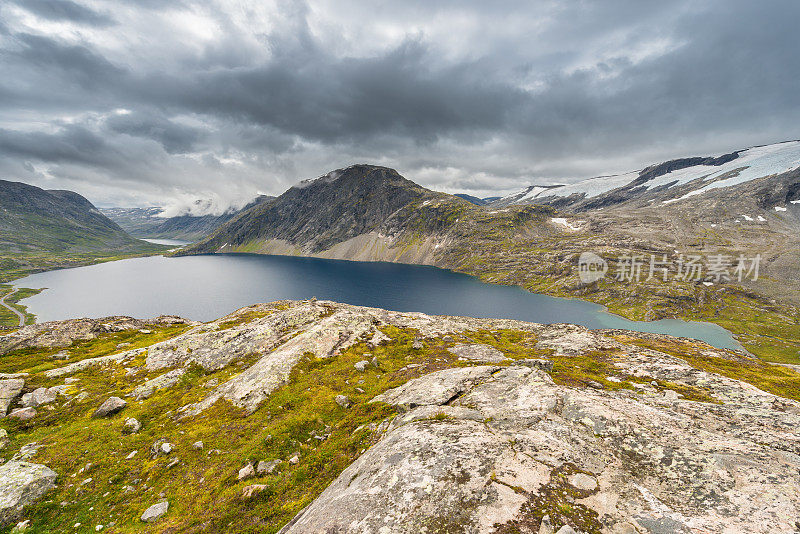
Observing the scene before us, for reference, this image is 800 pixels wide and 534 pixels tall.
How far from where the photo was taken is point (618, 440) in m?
14.4

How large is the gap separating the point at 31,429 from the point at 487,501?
114 feet

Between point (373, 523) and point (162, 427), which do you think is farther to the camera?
point (162, 427)

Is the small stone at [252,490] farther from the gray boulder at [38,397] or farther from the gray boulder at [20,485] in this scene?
the gray boulder at [38,397]

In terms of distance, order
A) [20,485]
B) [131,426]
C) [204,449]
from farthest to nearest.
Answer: [131,426]
[204,449]
[20,485]

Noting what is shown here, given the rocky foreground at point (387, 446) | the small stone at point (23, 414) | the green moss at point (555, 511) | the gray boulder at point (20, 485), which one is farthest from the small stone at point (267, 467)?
the small stone at point (23, 414)

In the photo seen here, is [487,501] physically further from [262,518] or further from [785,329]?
[785,329]

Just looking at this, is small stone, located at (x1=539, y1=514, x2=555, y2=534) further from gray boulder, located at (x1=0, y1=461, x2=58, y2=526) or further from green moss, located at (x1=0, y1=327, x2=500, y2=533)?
gray boulder, located at (x1=0, y1=461, x2=58, y2=526)

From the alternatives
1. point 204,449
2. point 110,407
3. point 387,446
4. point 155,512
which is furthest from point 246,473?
point 110,407

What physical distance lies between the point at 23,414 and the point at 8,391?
4.14 m

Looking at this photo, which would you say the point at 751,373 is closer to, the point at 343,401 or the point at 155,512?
the point at 343,401

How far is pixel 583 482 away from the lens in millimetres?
11633

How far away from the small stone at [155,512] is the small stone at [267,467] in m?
4.54

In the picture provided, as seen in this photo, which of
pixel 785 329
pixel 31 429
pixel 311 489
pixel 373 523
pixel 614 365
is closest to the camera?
pixel 373 523

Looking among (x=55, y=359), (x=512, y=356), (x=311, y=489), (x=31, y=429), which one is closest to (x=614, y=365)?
(x=512, y=356)
